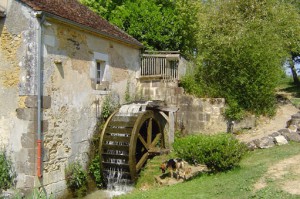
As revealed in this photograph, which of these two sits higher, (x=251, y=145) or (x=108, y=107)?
(x=108, y=107)

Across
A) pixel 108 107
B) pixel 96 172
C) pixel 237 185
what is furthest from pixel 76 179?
pixel 237 185

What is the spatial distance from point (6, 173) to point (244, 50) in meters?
8.92

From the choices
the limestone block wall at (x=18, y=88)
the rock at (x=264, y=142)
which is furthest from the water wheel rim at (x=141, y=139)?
the rock at (x=264, y=142)

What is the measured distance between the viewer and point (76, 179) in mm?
8578

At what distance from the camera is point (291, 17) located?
13258 millimetres

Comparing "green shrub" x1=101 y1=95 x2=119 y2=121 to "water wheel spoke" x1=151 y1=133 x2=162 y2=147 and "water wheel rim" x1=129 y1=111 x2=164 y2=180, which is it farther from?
"water wheel spoke" x1=151 y1=133 x2=162 y2=147

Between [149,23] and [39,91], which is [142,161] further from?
[149,23]

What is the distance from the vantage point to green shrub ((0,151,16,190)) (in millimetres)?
7406

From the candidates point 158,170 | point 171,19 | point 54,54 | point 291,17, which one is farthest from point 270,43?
point 54,54

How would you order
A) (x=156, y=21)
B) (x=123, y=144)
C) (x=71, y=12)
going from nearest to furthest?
1. (x=71, y=12)
2. (x=123, y=144)
3. (x=156, y=21)

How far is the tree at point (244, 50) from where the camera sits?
460 inches

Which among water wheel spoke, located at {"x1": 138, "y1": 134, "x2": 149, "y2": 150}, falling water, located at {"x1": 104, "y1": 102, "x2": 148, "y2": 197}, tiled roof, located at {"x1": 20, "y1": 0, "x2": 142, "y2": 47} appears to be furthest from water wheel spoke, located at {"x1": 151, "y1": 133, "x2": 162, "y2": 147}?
tiled roof, located at {"x1": 20, "y1": 0, "x2": 142, "y2": 47}

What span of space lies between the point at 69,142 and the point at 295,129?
288 inches

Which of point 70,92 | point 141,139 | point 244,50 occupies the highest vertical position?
point 244,50
